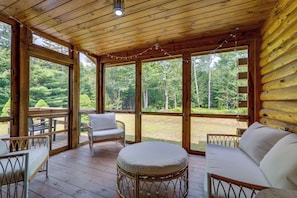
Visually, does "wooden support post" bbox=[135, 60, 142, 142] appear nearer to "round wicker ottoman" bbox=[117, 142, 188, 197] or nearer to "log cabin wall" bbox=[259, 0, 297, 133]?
"round wicker ottoman" bbox=[117, 142, 188, 197]

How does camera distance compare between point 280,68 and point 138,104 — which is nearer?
point 280,68

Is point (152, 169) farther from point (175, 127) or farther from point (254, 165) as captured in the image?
point (175, 127)

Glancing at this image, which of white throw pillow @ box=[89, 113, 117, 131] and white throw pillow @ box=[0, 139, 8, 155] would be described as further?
white throw pillow @ box=[89, 113, 117, 131]

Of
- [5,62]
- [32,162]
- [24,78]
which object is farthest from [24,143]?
[5,62]

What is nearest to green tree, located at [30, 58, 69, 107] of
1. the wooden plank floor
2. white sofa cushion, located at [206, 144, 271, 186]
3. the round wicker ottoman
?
the wooden plank floor

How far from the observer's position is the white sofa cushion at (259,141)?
1752mm

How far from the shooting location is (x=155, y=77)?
12.7 ft

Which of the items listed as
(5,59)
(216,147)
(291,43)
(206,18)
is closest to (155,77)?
(206,18)

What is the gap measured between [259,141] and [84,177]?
2.34 m

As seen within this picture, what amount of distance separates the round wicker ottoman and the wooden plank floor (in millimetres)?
204

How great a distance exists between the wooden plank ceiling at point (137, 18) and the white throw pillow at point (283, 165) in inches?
70.4

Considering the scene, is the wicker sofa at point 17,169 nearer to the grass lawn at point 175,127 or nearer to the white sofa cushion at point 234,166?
the white sofa cushion at point 234,166

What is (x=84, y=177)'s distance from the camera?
234cm

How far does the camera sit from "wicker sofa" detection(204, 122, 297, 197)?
119cm
